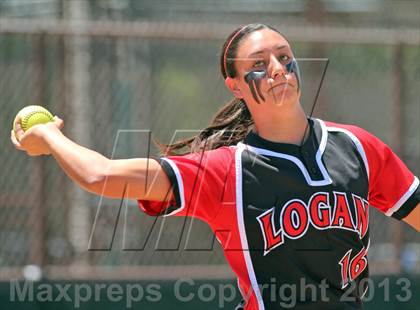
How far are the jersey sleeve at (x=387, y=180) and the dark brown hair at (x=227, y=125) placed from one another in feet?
1.46

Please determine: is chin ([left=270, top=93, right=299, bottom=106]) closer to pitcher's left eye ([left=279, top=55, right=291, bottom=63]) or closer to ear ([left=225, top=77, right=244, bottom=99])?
pitcher's left eye ([left=279, top=55, right=291, bottom=63])

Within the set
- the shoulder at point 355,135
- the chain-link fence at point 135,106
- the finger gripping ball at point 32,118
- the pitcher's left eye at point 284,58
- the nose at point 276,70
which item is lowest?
the chain-link fence at point 135,106

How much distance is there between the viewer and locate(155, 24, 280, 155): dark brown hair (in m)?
3.42

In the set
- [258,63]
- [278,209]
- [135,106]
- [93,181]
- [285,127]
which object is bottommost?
[135,106]

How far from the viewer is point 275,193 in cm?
321

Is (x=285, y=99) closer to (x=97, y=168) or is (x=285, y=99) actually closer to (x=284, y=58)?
(x=284, y=58)

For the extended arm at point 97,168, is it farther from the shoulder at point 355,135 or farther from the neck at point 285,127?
the shoulder at point 355,135

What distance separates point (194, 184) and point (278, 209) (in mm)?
305

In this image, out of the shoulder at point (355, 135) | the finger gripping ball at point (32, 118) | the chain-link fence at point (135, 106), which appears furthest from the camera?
the chain-link fence at point (135, 106)

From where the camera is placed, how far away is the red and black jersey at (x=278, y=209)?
320 centimetres

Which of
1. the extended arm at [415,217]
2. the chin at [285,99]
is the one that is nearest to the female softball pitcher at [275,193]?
the chin at [285,99]

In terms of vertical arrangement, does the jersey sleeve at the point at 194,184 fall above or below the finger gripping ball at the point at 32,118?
below

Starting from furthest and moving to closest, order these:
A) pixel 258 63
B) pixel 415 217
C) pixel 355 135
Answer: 1. pixel 415 217
2. pixel 355 135
3. pixel 258 63

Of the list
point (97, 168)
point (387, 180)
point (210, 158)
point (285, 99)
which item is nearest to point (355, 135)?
point (387, 180)
